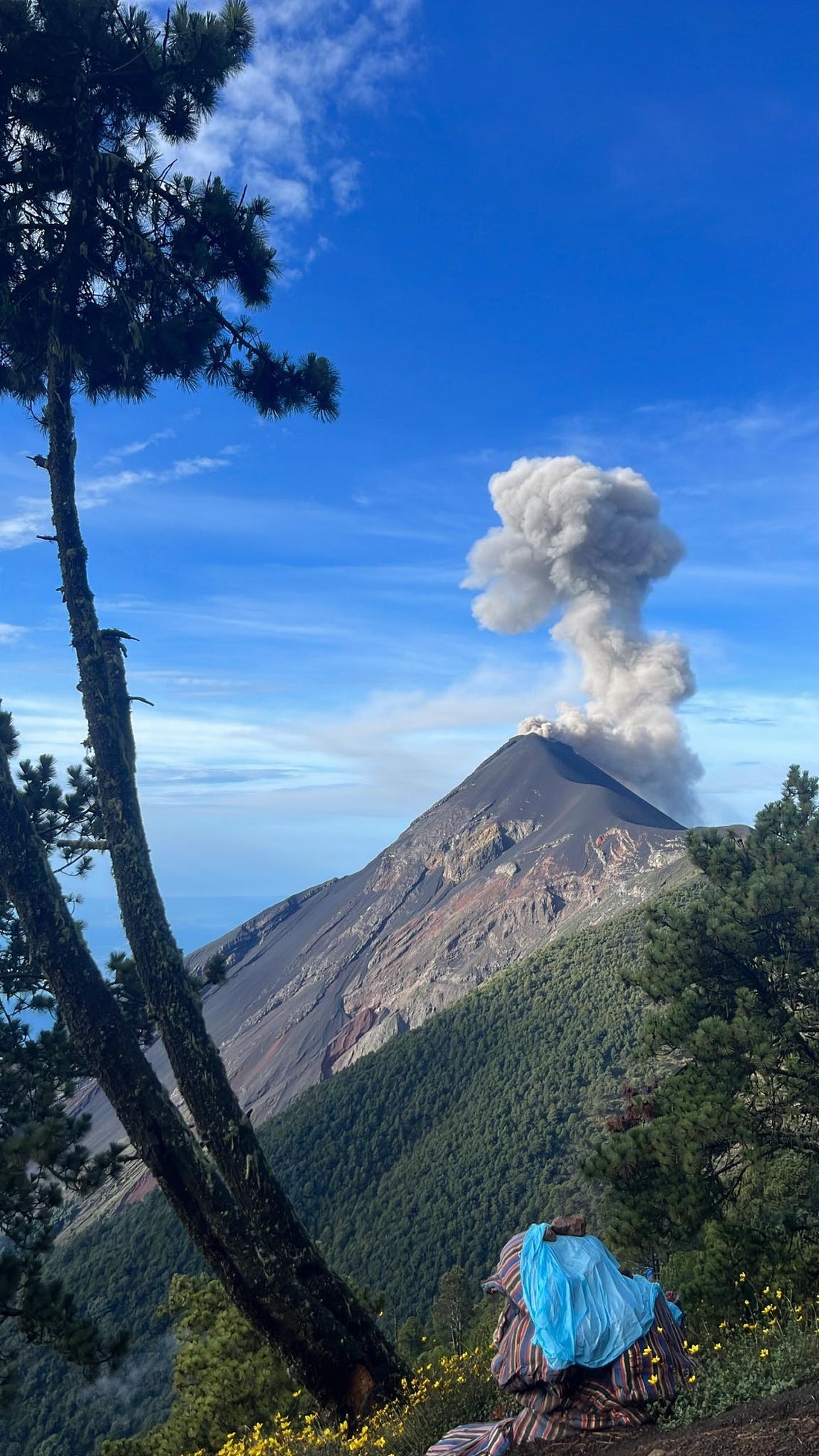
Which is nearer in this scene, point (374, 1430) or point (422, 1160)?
point (374, 1430)

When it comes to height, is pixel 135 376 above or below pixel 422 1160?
above

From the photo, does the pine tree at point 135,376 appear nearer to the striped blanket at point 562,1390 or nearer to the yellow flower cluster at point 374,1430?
the yellow flower cluster at point 374,1430

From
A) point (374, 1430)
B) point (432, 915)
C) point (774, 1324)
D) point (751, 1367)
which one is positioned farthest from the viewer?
point (432, 915)

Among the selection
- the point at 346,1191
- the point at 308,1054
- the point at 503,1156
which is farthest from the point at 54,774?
the point at 308,1054

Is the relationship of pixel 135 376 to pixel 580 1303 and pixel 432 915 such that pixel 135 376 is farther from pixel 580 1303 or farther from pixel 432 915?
pixel 432 915

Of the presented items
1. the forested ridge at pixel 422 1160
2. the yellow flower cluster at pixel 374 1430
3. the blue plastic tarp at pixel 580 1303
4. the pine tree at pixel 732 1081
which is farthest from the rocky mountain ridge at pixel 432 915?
the blue plastic tarp at pixel 580 1303

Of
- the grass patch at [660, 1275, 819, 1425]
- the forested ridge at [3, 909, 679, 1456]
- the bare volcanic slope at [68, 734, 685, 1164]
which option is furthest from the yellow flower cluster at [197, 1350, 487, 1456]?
the bare volcanic slope at [68, 734, 685, 1164]

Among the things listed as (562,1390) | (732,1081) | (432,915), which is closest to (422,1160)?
(432,915)
